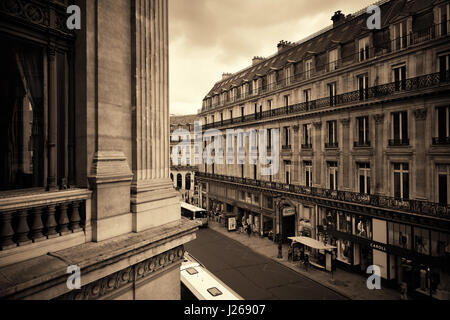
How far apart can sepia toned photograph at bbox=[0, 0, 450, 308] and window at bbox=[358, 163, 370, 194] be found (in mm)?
121

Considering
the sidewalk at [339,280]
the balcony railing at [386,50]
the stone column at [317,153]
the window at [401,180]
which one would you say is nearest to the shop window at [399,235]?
the window at [401,180]

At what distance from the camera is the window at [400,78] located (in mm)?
17633

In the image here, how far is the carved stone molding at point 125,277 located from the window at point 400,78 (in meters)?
19.1

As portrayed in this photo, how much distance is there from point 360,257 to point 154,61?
21245mm

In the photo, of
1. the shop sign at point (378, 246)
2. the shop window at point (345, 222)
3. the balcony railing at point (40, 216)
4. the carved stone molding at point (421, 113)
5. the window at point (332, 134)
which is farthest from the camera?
the window at point (332, 134)

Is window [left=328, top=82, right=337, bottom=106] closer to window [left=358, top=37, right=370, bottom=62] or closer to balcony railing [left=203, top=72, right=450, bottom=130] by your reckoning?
balcony railing [left=203, top=72, right=450, bottom=130]

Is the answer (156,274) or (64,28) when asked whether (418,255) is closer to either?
(156,274)

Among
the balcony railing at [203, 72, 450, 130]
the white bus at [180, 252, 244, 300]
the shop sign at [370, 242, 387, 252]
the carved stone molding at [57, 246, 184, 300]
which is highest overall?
the balcony railing at [203, 72, 450, 130]

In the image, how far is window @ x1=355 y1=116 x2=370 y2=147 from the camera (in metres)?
19.7

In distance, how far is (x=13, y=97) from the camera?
427 cm

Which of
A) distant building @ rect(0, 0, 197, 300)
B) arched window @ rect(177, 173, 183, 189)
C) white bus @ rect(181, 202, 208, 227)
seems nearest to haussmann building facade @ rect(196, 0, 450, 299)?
white bus @ rect(181, 202, 208, 227)

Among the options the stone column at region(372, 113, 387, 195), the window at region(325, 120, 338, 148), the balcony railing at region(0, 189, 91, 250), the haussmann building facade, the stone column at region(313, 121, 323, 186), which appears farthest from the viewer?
the stone column at region(313, 121, 323, 186)

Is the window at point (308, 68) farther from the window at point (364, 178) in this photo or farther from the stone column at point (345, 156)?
the window at point (364, 178)
